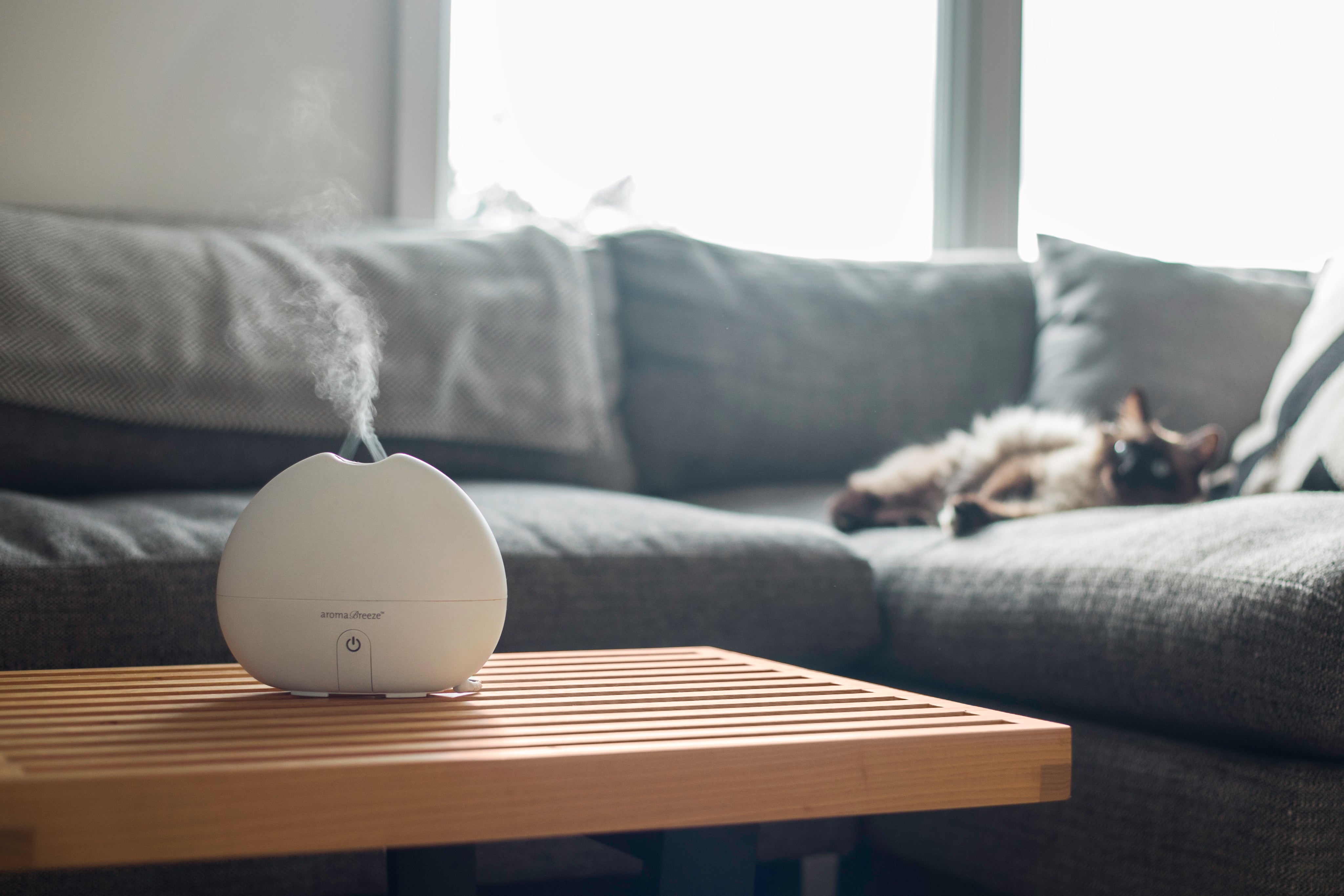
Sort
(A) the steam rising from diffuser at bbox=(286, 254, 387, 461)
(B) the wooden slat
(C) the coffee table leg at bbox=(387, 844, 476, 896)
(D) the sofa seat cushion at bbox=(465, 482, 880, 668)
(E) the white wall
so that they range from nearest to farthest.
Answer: (B) the wooden slat
(C) the coffee table leg at bbox=(387, 844, 476, 896)
(A) the steam rising from diffuser at bbox=(286, 254, 387, 461)
(D) the sofa seat cushion at bbox=(465, 482, 880, 668)
(E) the white wall

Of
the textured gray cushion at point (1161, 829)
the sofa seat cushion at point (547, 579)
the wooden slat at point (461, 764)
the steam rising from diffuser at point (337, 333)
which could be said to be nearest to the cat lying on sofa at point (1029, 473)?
the sofa seat cushion at point (547, 579)

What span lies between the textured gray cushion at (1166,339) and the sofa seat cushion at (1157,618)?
585mm

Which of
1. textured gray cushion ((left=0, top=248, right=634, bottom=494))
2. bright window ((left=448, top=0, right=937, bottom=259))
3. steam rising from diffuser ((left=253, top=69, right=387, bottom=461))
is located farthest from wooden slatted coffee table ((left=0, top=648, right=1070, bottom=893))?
bright window ((left=448, top=0, right=937, bottom=259))

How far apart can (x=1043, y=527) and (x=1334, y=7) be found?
2118mm

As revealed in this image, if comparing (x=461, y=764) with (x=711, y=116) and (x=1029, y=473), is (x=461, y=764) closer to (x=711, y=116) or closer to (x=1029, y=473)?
(x=1029, y=473)

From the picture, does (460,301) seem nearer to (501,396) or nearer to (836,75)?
(501,396)

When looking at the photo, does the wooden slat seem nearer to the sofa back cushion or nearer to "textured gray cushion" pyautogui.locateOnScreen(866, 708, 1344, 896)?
"textured gray cushion" pyautogui.locateOnScreen(866, 708, 1344, 896)

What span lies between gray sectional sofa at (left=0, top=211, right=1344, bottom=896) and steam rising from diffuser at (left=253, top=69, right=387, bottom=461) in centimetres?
12

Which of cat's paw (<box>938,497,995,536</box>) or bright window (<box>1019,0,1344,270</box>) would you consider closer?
cat's paw (<box>938,497,995,536</box>)

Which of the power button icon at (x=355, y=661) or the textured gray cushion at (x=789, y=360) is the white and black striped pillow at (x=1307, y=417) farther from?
the power button icon at (x=355, y=661)

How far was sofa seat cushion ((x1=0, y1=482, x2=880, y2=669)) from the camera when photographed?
3.13 ft

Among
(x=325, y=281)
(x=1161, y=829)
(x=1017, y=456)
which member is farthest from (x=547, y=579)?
(x=1017, y=456)

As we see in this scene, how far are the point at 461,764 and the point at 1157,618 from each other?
2.33 ft

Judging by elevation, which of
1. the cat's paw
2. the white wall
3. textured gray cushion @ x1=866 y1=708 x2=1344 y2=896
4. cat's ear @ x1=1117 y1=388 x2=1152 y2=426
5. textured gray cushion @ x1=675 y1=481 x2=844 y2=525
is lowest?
textured gray cushion @ x1=866 y1=708 x2=1344 y2=896
